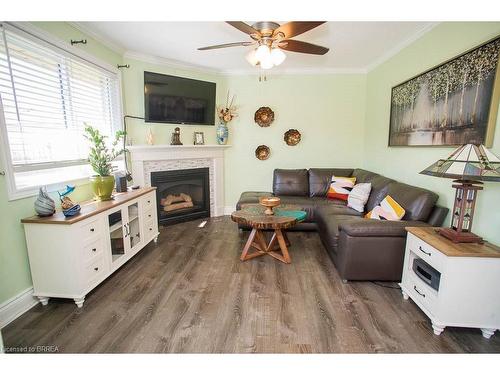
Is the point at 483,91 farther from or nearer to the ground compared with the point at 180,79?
nearer to the ground

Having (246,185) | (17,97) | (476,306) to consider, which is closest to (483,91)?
(476,306)

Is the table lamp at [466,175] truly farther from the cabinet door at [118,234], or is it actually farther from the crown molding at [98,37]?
the crown molding at [98,37]

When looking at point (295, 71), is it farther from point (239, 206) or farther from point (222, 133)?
point (239, 206)

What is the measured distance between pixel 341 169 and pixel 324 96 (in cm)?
134

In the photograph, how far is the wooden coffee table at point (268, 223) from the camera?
7.97 ft

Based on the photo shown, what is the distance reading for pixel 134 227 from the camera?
2.64 metres

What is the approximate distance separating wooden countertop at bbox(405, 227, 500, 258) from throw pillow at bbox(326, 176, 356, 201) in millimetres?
1773

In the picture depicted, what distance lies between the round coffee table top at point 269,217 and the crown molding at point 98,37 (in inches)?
99.9

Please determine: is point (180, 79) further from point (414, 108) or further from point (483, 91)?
point (483, 91)

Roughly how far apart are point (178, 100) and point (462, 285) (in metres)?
3.89

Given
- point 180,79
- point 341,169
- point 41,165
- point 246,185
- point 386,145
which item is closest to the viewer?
point 41,165

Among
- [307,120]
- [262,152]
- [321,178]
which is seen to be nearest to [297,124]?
[307,120]

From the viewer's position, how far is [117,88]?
3.16 meters
